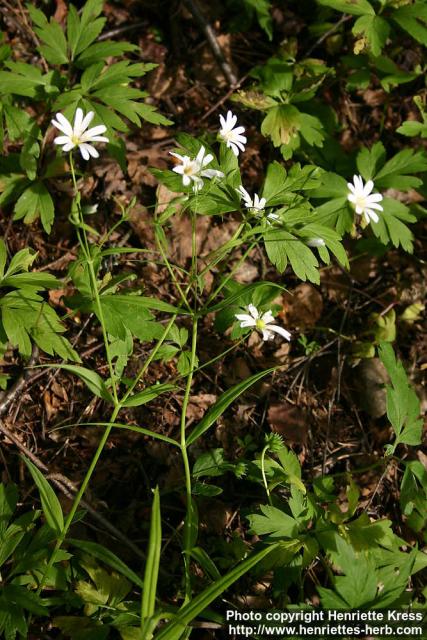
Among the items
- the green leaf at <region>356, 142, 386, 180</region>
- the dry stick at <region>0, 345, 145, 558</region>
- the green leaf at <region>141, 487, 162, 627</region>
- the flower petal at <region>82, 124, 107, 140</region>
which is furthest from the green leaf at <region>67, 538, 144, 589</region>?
the green leaf at <region>356, 142, 386, 180</region>

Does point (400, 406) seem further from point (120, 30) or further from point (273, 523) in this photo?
point (120, 30)

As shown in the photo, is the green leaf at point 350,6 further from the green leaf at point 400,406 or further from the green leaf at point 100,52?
the green leaf at point 400,406

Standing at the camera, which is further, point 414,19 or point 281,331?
point 414,19

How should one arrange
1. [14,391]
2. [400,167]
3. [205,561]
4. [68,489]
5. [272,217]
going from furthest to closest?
[400,167]
[14,391]
[68,489]
[272,217]
[205,561]

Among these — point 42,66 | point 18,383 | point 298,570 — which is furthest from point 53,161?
point 298,570

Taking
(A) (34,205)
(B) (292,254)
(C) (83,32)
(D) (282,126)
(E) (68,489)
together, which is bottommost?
(E) (68,489)

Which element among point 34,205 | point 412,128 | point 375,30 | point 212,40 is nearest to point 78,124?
point 34,205
